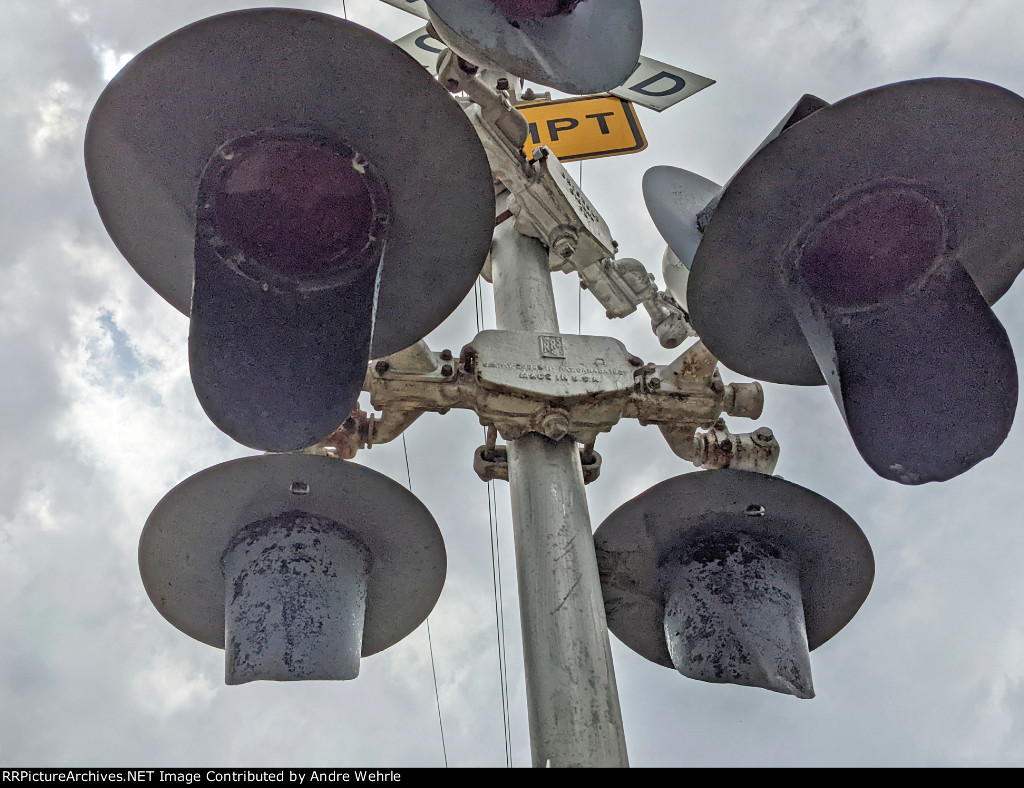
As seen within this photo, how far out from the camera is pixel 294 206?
4.19 metres

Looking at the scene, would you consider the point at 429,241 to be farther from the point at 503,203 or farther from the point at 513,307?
the point at 503,203

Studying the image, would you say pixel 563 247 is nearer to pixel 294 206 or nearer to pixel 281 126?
pixel 294 206

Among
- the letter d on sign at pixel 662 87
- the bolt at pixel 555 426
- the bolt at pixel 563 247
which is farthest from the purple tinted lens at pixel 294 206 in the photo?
the letter d on sign at pixel 662 87

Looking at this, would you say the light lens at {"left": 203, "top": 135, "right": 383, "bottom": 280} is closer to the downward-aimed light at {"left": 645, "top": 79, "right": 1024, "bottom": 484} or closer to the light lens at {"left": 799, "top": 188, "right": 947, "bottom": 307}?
the downward-aimed light at {"left": 645, "top": 79, "right": 1024, "bottom": 484}

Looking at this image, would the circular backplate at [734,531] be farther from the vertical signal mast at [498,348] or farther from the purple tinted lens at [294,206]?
the purple tinted lens at [294,206]

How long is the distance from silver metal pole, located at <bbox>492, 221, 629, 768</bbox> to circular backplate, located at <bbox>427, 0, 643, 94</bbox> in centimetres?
150

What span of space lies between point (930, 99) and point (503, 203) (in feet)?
11.1

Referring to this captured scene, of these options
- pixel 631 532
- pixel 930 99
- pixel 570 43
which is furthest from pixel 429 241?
pixel 930 99

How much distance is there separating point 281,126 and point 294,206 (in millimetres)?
342

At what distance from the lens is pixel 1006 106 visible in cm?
398

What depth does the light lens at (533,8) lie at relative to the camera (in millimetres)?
4805

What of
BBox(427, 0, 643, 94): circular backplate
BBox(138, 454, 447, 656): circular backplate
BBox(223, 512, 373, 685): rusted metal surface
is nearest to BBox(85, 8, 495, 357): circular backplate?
BBox(427, 0, 643, 94): circular backplate

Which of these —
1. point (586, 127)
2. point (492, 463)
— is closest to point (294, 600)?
point (492, 463)
